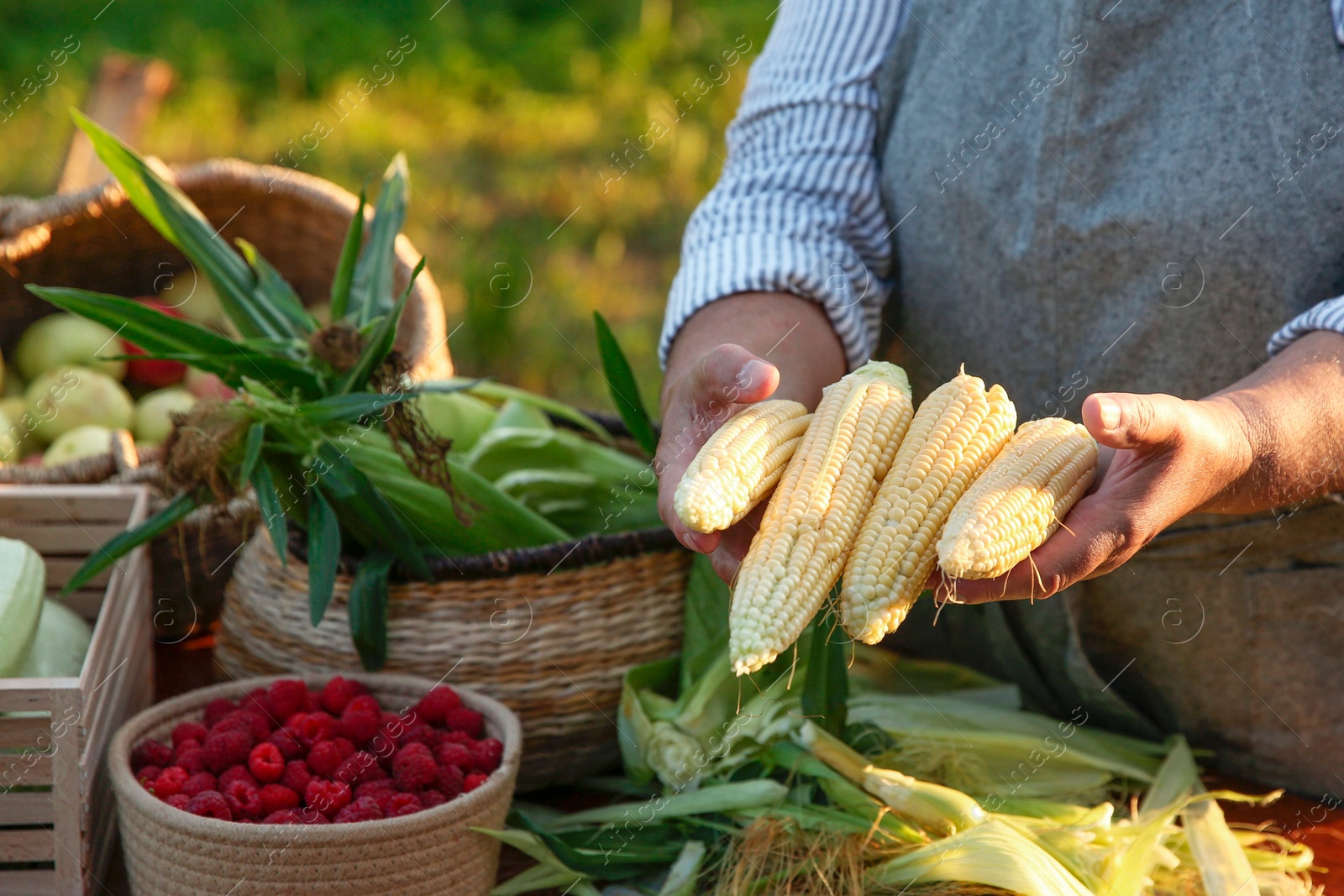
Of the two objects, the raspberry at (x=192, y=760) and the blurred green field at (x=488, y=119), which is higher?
the blurred green field at (x=488, y=119)

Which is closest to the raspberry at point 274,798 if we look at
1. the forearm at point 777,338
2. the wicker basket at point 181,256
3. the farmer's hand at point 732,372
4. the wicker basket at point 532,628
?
the wicker basket at point 532,628

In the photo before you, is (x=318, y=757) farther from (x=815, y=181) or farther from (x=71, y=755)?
(x=815, y=181)

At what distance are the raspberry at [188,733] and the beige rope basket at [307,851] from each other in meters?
0.04

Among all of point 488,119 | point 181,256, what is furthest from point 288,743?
point 488,119

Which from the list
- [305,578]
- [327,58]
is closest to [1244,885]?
[305,578]

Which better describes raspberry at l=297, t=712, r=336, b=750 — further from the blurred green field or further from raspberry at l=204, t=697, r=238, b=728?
the blurred green field

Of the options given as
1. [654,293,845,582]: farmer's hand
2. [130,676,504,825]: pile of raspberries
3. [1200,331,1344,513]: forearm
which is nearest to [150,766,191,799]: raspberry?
[130,676,504,825]: pile of raspberries

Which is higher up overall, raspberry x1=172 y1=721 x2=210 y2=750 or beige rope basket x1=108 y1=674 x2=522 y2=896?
raspberry x1=172 y1=721 x2=210 y2=750

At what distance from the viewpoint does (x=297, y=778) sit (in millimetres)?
803

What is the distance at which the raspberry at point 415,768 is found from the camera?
811mm

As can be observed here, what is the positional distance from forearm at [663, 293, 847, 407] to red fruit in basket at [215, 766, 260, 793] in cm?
46

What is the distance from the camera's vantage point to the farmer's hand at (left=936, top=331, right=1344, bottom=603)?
65cm

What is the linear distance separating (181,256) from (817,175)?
1043 mm

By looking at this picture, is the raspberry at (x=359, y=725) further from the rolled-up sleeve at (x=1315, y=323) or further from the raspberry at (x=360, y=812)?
the rolled-up sleeve at (x=1315, y=323)
